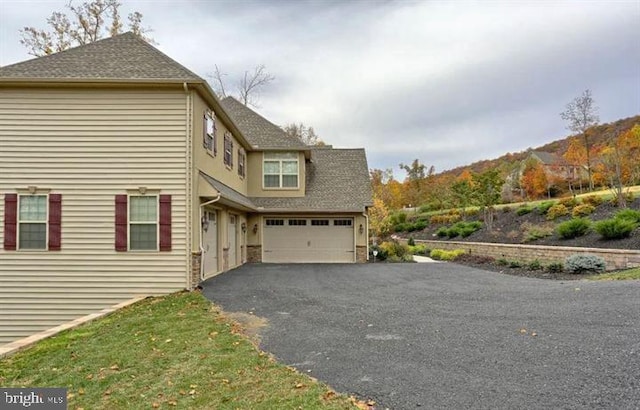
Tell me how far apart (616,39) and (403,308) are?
515 inches

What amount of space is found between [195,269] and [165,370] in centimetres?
544

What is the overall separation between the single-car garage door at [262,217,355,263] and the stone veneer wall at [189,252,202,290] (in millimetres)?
7246

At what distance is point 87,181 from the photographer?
31.8 ft

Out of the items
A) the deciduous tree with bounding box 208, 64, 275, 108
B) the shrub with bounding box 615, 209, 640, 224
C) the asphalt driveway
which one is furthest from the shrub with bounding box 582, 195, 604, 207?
the deciduous tree with bounding box 208, 64, 275, 108

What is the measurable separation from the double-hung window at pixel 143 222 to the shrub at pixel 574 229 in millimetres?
14160

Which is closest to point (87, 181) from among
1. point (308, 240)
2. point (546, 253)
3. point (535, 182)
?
point (308, 240)

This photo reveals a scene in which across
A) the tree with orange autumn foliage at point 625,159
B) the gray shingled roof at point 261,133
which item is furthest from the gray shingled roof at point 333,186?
the tree with orange autumn foliage at point 625,159

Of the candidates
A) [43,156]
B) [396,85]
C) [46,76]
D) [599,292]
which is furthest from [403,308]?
[396,85]

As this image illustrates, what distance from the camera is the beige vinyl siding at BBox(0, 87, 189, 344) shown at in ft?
31.5

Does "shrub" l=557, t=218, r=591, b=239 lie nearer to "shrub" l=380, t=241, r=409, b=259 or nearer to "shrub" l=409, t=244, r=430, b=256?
"shrub" l=380, t=241, r=409, b=259

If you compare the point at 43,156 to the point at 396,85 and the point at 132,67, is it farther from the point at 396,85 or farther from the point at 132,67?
the point at 396,85

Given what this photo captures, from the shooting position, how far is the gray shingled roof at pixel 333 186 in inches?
666

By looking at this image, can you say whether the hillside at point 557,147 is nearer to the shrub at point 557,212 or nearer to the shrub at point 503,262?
the shrub at point 557,212

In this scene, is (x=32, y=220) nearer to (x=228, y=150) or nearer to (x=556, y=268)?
(x=228, y=150)
